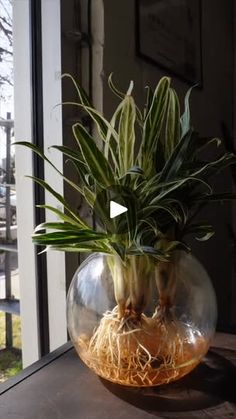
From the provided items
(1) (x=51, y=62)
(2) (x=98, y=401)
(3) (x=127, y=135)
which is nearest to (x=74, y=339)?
(2) (x=98, y=401)

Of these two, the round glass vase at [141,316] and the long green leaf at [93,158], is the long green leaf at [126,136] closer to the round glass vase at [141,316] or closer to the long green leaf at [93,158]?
the long green leaf at [93,158]

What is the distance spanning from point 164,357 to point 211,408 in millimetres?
96

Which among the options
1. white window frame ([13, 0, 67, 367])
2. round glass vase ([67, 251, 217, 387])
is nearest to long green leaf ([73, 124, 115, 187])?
round glass vase ([67, 251, 217, 387])

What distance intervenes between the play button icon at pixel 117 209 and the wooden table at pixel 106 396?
254 mm

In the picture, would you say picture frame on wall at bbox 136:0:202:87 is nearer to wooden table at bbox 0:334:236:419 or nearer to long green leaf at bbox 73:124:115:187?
long green leaf at bbox 73:124:115:187

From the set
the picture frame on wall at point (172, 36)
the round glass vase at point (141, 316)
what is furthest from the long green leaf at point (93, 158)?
the picture frame on wall at point (172, 36)

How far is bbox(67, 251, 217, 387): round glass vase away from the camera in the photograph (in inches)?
23.8

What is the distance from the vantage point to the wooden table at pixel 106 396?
56cm

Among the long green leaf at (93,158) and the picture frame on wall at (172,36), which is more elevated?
the picture frame on wall at (172,36)

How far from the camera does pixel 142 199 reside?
59 centimetres

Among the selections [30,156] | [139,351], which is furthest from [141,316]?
[30,156]

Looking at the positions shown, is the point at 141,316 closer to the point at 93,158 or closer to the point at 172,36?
the point at 93,158

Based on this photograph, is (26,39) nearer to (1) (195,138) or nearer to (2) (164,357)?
(1) (195,138)

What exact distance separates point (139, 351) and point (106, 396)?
87 millimetres
